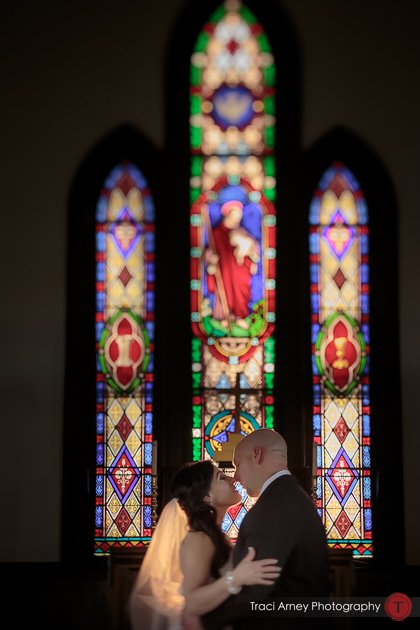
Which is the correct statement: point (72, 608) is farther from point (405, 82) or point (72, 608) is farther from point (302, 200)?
point (405, 82)

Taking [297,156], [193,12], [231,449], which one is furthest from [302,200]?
[231,449]

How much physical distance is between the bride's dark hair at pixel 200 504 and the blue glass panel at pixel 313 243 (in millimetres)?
3107

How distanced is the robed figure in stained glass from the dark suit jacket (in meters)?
3.32

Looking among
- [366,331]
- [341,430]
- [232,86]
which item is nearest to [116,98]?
[232,86]

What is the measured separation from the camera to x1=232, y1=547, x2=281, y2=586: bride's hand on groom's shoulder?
3.13 meters

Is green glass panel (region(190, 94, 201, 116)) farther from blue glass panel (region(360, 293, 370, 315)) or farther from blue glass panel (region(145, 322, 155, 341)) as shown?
blue glass panel (region(360, 293, 370, 315))

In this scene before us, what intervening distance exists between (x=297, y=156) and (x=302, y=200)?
380 mm

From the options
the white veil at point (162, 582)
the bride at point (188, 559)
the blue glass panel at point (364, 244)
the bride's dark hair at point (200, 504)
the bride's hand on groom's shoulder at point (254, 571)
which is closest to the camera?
the bride's hand on groom's shoulder at point (254, 571)

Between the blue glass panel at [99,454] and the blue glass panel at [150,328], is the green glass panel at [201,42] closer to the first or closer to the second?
the blue glass panel at [150,328]

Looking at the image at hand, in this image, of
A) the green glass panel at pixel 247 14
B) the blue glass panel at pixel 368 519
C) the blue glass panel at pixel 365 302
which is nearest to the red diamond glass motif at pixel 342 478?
the blue glass panel at pixel 368 519

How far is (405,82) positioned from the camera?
262 inches

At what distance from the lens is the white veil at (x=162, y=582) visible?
3803 mm

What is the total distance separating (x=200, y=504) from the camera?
12.4 feet

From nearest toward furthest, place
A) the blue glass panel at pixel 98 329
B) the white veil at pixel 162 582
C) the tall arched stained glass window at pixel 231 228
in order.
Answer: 1. the white veil at pixel 162 582
2. the tall arched stained glass window at pixel 231 228
3. the blue glass panel at pixel 98 329
